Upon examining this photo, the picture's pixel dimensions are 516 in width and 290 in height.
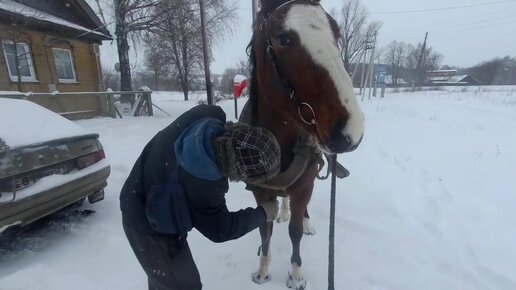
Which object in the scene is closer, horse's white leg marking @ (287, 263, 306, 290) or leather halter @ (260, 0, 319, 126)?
leather halter @ (260, 0, 319, 126)

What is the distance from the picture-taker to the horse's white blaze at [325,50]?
122 cm

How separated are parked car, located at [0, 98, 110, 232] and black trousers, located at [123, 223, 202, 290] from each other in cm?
162

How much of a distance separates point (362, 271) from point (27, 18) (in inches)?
456

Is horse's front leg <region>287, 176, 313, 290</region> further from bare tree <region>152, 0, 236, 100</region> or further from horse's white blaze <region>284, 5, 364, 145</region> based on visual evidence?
bare tree <region>152, 0, 236, 100</region>

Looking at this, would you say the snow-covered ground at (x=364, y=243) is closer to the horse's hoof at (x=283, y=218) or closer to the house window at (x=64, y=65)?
the horse's hoof at (x=283, y=218)

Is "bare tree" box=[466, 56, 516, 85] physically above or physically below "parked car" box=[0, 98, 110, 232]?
above

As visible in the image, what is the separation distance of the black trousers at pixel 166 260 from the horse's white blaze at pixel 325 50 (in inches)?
41.0

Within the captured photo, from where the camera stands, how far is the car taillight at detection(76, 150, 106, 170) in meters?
3.17

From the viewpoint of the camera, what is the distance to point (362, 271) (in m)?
2.53

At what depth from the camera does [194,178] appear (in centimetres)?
124

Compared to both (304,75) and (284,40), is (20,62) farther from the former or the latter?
(304,75)

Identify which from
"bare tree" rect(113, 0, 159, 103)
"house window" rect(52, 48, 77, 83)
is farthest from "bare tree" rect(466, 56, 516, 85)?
"house window" rect(52, 48, 77, 83)

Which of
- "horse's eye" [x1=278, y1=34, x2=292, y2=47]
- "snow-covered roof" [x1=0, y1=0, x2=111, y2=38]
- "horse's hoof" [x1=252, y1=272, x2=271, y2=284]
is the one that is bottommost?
"horse's hoof" [x1=252, y1=272, x2=271, y2=284]

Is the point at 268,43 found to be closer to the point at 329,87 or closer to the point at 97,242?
the point at 329,87
